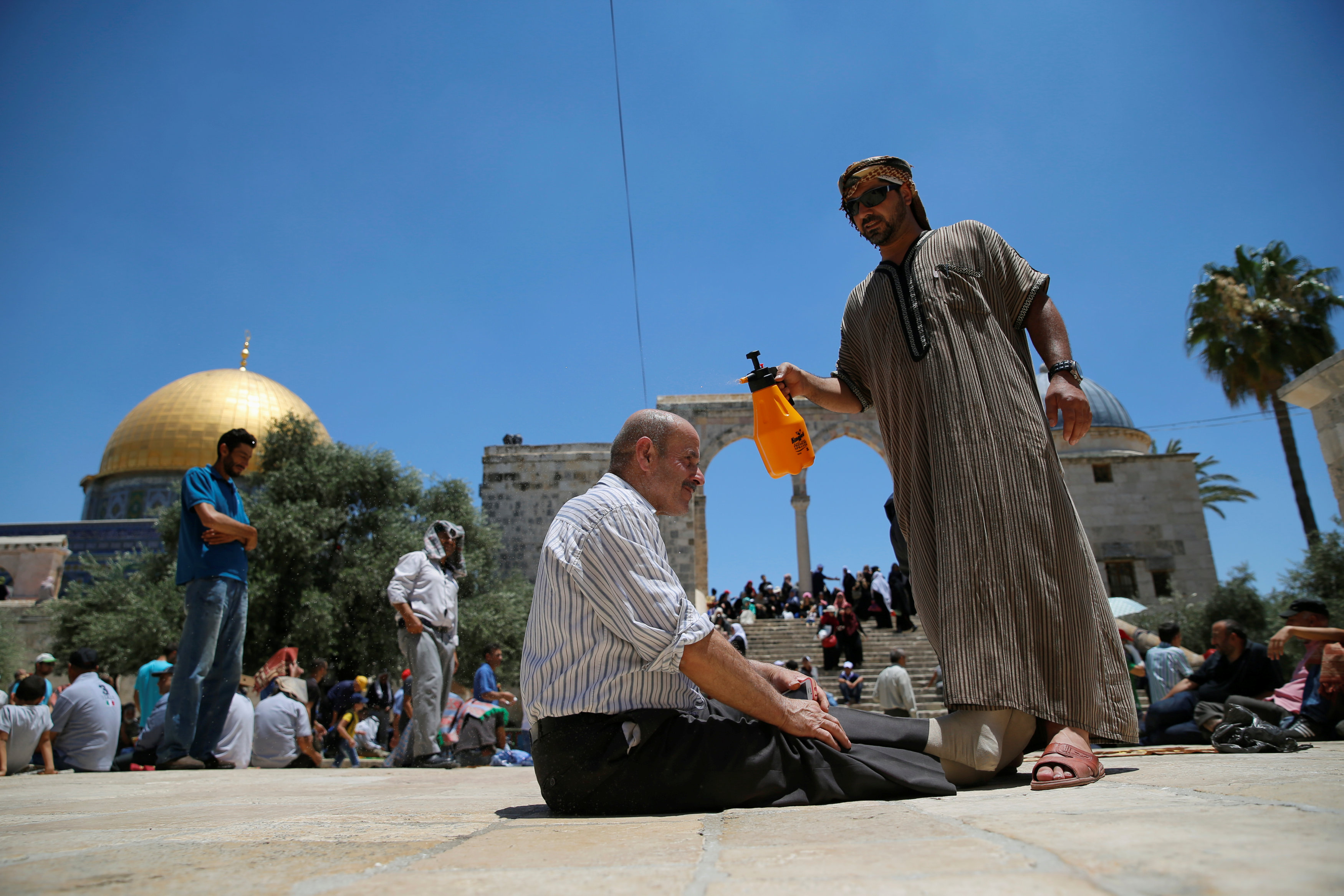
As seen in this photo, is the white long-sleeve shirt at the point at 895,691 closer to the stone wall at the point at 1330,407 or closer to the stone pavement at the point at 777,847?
the stone wall at the point at 1330,407

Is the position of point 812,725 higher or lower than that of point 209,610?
lower

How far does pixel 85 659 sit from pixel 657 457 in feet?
17.7

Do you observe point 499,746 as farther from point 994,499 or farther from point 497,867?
point 497,867

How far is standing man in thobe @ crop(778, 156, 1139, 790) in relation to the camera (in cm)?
191

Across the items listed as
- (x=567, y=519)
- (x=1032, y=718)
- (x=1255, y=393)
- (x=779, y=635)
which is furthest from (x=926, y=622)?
(x=1255, y=393)

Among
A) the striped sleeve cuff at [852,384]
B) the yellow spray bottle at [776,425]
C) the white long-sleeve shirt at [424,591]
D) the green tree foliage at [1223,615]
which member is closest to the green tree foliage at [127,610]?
the white long-sleeve shirt at [424,591]

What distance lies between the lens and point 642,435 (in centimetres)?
202

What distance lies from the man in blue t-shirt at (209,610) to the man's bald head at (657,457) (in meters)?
3.04

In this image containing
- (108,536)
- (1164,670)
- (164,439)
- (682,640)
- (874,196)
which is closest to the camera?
(682,640)

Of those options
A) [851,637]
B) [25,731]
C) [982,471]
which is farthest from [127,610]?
[982,471]

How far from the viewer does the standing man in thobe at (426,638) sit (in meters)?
4.86

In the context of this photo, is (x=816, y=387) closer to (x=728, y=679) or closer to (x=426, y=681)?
(x=728, y=679)

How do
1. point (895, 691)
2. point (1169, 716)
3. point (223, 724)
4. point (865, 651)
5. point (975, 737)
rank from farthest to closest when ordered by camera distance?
1. point (865, 651)
2. point (895, 691)
3. point (1169, 716)
4. point (223, 724)
5. point (975, 737)

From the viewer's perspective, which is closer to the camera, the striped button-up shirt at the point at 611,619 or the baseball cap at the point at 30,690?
the striped button-up shirt at the point at 611,619
